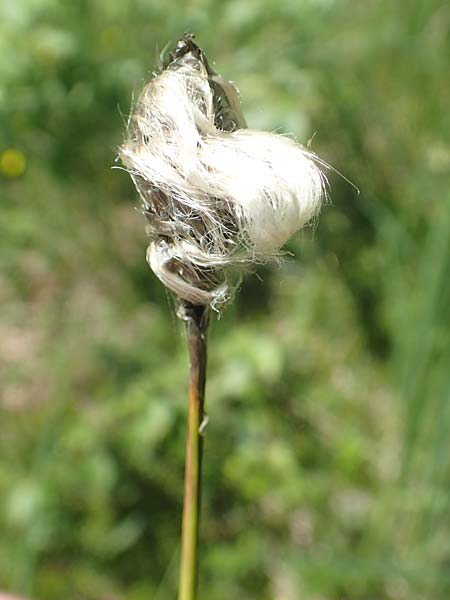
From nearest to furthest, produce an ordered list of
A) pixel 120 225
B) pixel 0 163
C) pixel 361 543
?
pixel 361 543 → pixel 0 163 → pixel 120 225

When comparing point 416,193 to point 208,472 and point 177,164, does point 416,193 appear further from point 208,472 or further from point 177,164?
point 177,164

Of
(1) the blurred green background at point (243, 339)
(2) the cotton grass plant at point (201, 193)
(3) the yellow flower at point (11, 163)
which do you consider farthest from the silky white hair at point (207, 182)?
(3) the yellow flower at point (11, 163)

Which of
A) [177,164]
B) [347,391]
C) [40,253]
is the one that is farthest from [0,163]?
[177,164]

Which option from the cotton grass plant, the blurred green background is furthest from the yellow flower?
the cotton grass plant

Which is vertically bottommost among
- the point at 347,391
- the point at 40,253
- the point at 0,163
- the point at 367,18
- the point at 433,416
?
the point at 347,391

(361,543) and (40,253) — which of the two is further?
(40,253)

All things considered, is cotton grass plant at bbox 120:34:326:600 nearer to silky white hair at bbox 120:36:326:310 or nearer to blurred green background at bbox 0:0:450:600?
silky white hair at bbox 120:36:326:310

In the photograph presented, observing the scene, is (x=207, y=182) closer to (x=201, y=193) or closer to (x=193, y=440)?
(x=201, y=193)

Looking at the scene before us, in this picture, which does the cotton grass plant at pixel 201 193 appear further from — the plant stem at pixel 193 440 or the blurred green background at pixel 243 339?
the blurred green background at pixel 243 339
